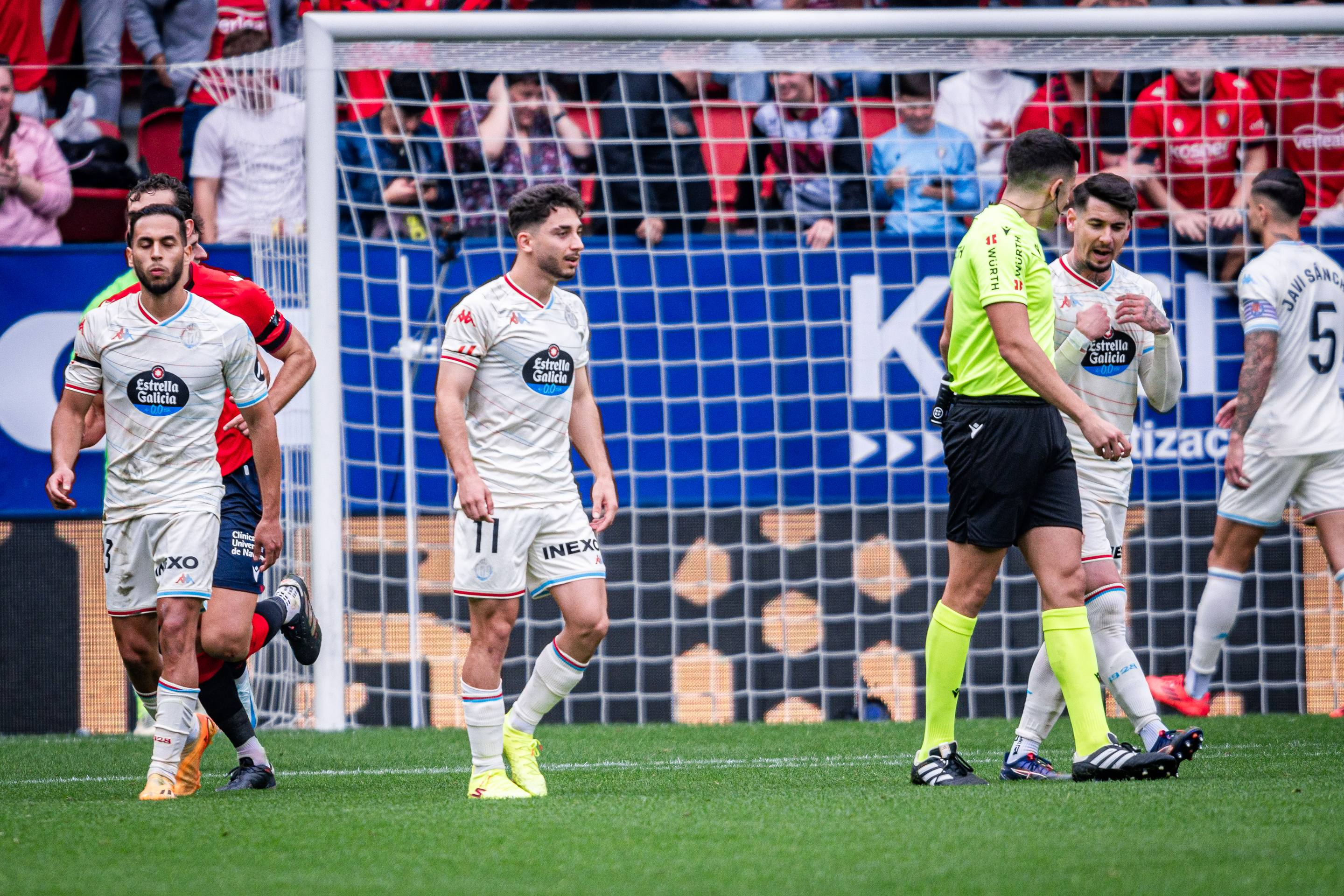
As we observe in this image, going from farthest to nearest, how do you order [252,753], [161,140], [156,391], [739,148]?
[161,140]
[739,148]
[252,753]
[156,391]

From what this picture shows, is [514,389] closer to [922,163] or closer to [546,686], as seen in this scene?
[546,686]

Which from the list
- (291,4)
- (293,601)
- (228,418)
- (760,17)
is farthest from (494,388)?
(291,4)

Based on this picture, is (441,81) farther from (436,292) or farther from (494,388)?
(494,388)

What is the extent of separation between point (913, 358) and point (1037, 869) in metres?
5.18

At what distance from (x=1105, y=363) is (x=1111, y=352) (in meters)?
0.04

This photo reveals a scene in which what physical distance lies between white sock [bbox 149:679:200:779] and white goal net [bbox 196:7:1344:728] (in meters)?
2.60

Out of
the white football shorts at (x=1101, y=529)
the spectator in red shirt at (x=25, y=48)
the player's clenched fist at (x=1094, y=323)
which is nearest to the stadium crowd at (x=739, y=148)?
the spectator in red shirt at (x=25, y=48)

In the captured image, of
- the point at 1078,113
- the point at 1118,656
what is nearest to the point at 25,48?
the point at 1078,113

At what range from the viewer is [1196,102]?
928cm

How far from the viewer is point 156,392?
518cm

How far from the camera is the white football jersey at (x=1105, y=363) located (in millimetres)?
5590

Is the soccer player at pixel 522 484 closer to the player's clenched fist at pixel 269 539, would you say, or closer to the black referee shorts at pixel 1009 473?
the player's clenched fist at pixel 269 539

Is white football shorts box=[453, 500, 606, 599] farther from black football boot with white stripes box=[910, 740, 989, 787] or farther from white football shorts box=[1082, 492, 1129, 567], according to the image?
white football shorts box=[1082, 492, 1129, 567]

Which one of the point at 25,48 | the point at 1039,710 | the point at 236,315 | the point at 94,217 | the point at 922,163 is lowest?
the point at 1039,710
